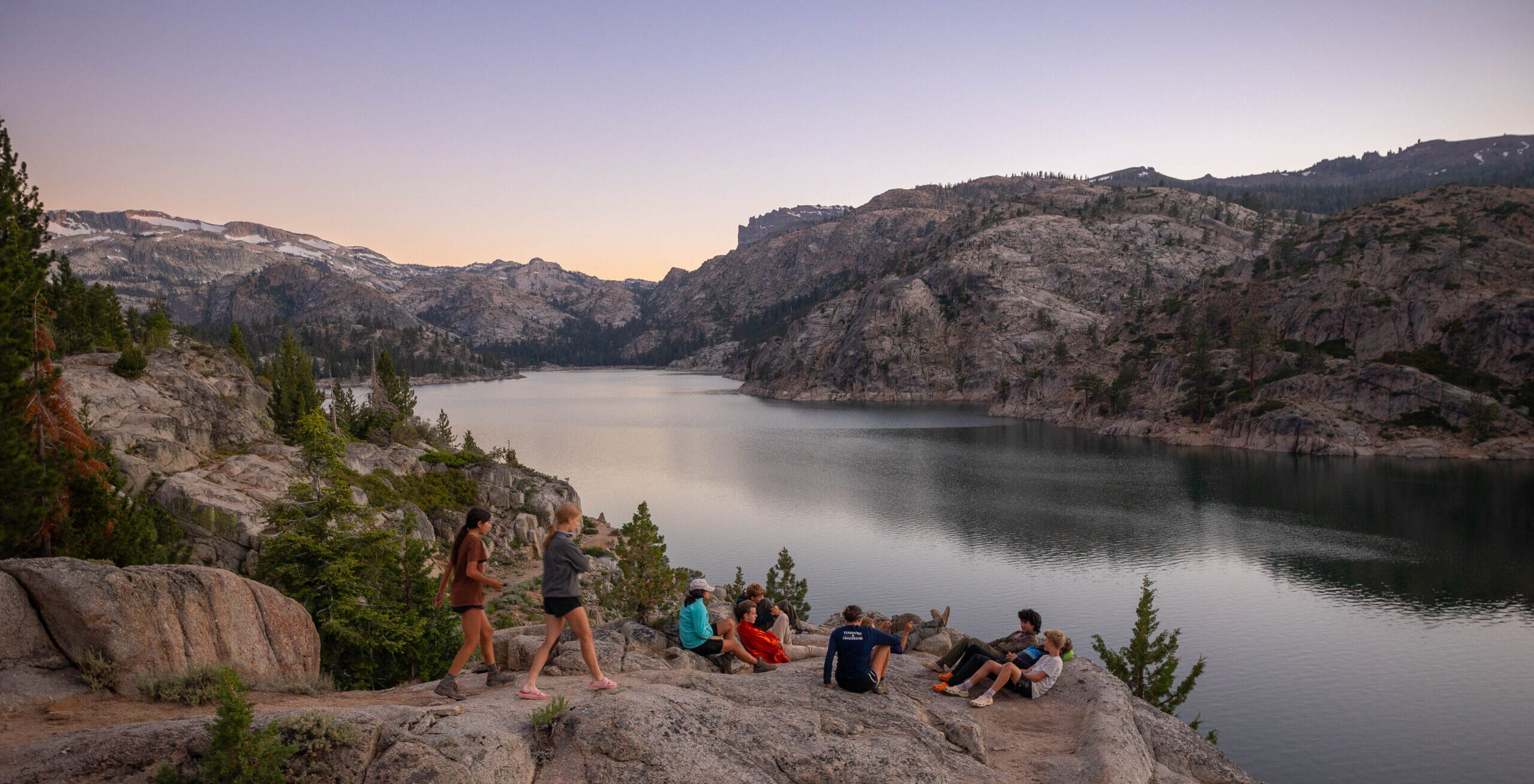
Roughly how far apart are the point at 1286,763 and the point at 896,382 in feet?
560

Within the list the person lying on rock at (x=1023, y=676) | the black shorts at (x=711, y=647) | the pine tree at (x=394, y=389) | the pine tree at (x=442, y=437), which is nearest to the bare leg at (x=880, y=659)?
the person lying on rock at (x=1023, y=676)

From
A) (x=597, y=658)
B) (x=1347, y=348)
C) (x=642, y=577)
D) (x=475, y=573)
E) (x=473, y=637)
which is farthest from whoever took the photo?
(x=1347, y=348)

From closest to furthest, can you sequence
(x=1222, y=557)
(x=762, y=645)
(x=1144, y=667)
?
(x=762, y=645), (x=1144, y=667), (x=1222, y=557)

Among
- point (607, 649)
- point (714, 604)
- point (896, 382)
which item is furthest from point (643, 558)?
point (896, 382)

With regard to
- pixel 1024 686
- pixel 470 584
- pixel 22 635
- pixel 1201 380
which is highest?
pixel 1201 380

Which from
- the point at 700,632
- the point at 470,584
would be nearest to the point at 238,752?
the point at 470,584

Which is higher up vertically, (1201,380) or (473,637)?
(1201,380)

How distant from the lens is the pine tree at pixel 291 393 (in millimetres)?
54625

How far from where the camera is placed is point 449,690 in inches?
454

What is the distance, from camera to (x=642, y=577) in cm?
2925

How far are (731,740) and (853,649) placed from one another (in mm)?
3194

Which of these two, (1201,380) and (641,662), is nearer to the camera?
(641,662)

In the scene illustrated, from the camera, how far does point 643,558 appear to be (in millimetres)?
29578

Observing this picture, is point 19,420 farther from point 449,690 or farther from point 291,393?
point 291,393
